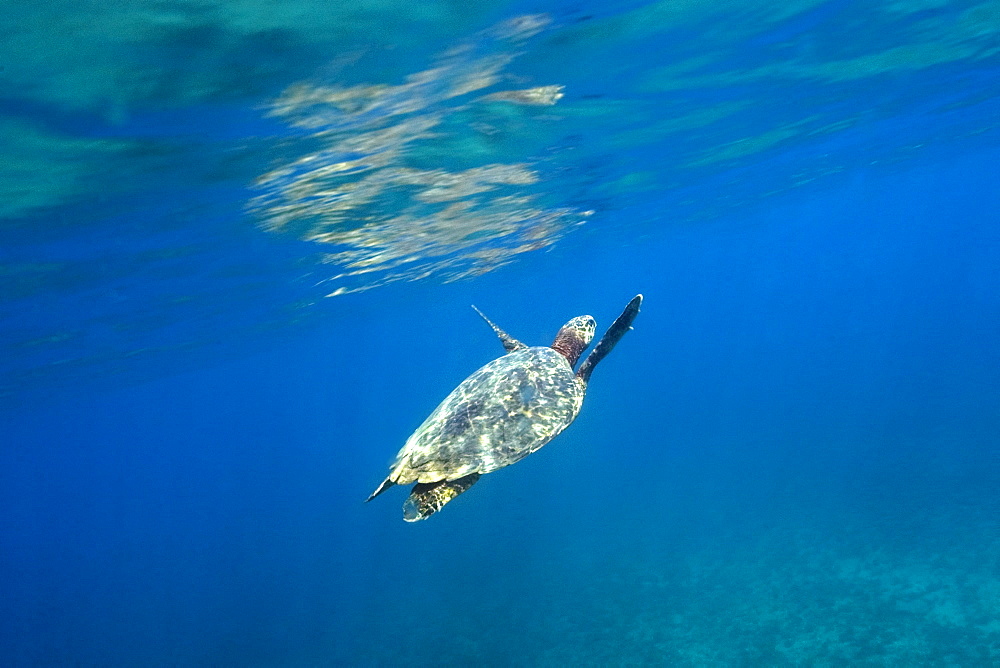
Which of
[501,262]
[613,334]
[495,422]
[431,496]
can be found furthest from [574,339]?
[501,262]

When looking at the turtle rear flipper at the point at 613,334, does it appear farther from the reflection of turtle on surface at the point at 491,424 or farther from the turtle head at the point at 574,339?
the turtle head at the point at 574,339

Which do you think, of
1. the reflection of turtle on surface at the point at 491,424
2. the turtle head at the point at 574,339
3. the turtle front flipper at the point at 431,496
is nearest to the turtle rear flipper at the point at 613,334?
the reflection of turtle on surface at the point at 491,424

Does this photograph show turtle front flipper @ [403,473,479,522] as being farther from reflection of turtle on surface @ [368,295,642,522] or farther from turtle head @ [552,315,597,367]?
turtle head @ [552,315,597,367]

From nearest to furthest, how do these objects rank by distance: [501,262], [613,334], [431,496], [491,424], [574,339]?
[431,496]
[491,424]
[613,334]
[574,339]
[501,262]

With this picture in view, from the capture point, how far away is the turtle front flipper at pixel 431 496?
Result: 252 inches

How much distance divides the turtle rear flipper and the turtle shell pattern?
16.0 inches

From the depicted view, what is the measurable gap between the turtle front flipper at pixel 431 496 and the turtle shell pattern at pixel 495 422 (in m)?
0.17

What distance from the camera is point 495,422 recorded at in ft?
24.2

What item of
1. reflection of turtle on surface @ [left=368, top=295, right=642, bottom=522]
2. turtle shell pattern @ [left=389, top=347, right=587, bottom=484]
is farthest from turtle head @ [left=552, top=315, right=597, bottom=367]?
turtle shell pattern @ [left=389, top=347, right=587, bottom=484]

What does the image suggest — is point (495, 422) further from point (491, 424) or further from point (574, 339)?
point (574, 339)

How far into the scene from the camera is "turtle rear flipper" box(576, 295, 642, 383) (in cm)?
831

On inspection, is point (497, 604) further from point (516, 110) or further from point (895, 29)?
point (895, 29)

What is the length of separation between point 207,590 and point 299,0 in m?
29.8

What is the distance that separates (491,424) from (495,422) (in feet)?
0.21
